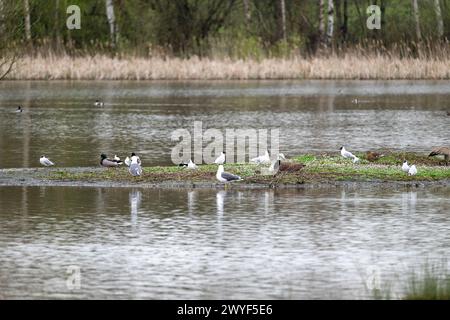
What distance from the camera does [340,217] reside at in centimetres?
1638

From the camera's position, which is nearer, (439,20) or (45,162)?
(45,162)

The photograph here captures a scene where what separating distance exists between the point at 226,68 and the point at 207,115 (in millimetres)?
17381

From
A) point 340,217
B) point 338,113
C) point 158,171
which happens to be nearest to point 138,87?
point 338,113

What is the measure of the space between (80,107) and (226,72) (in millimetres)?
14459

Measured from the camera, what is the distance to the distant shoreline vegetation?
175 ft

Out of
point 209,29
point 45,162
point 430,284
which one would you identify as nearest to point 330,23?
point 209,29

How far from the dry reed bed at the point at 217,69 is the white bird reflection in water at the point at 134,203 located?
34.9 m

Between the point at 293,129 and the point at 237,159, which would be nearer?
the point at 237,159

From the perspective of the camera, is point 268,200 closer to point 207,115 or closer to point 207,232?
point 207,232

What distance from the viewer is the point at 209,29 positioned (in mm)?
66688

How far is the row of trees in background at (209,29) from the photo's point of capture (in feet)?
192

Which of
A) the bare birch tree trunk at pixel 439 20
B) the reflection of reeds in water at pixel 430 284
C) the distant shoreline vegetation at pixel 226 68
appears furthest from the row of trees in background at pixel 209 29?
the reflection of reeds in water at pixel 430 284

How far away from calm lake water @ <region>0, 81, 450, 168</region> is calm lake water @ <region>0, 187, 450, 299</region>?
5.35 m
